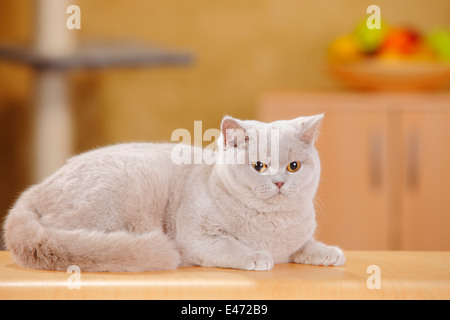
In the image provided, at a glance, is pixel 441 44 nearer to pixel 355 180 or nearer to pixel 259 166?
pixel 355 180

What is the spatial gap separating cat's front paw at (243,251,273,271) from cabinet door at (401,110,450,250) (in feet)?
5.28

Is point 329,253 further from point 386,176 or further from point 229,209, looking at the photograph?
point 386,176

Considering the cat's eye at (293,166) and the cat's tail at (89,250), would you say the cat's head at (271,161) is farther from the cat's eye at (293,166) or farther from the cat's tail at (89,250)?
the cat's tail at (89,250)

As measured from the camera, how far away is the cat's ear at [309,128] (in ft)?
2.98

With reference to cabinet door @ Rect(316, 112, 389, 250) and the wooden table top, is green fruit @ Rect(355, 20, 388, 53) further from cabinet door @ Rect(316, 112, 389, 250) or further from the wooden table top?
the wooden table top

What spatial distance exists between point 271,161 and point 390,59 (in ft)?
5.45

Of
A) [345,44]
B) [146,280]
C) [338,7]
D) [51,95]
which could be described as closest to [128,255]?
[146,280]

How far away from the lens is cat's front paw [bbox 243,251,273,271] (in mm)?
901

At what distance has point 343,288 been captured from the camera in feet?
2.63

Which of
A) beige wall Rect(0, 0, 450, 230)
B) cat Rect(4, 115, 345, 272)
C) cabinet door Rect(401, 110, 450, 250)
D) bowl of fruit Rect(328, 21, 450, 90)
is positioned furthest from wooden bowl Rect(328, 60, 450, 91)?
cat Rect(4, 115, 345, 272)

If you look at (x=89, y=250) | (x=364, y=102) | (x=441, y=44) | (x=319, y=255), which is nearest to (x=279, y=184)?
(x=319, y=255)

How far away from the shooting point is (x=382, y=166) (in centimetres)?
239

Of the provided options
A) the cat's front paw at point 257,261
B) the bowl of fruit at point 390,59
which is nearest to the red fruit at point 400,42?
the bowl of fruit at point 390,59

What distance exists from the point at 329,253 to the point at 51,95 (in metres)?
1.54
